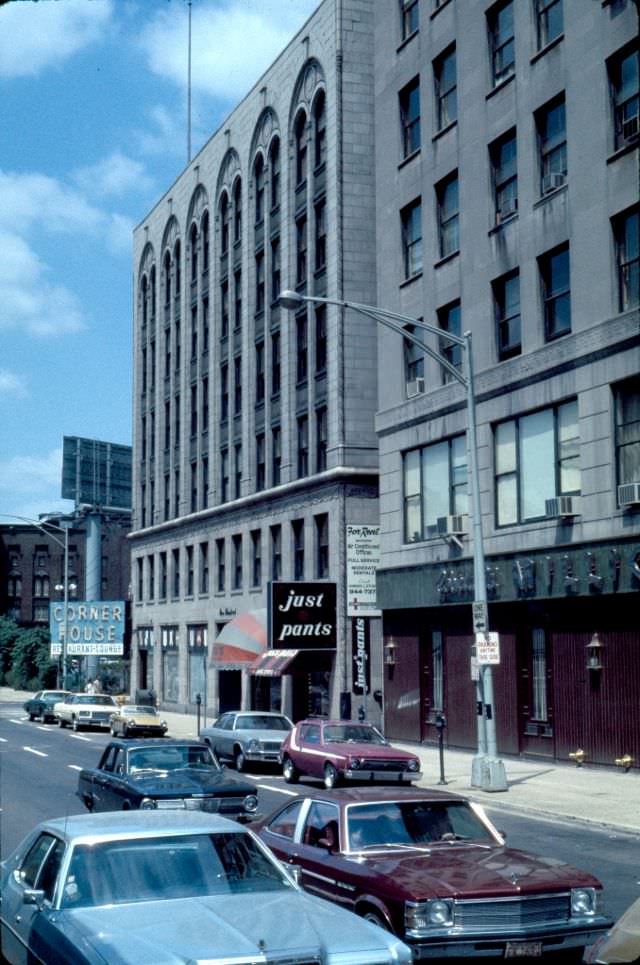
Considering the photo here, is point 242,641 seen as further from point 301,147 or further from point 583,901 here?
point 583,901

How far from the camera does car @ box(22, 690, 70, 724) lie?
Answer: 5219cm

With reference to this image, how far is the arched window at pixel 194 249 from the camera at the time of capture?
62.1m

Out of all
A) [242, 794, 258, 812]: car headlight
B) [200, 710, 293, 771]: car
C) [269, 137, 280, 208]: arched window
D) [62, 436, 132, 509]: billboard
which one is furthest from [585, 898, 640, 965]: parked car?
[269, 137, 280, 208]: arched window

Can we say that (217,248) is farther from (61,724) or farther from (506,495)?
(506,495)

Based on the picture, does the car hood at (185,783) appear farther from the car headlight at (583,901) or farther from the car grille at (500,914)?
the car headlight at (583,901)

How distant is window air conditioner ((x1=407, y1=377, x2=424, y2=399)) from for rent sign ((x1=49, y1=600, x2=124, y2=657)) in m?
39.5

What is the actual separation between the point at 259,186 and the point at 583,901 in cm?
4728

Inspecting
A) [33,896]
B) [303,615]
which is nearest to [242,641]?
[303,615]

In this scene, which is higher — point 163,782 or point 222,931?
point 222,931

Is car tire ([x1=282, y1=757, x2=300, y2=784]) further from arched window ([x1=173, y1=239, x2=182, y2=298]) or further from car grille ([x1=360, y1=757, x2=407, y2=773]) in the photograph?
arched window ([x1=173, y1=239, x2=182, y2=298])

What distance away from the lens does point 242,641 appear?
50.2 metres

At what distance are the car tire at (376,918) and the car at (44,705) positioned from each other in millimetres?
43202

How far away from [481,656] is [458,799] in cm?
1384

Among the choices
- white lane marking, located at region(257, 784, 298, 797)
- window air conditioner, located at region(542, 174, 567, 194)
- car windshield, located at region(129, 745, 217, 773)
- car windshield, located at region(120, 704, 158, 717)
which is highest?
window air conditioner, located at region(542, 174, 567, 194)
